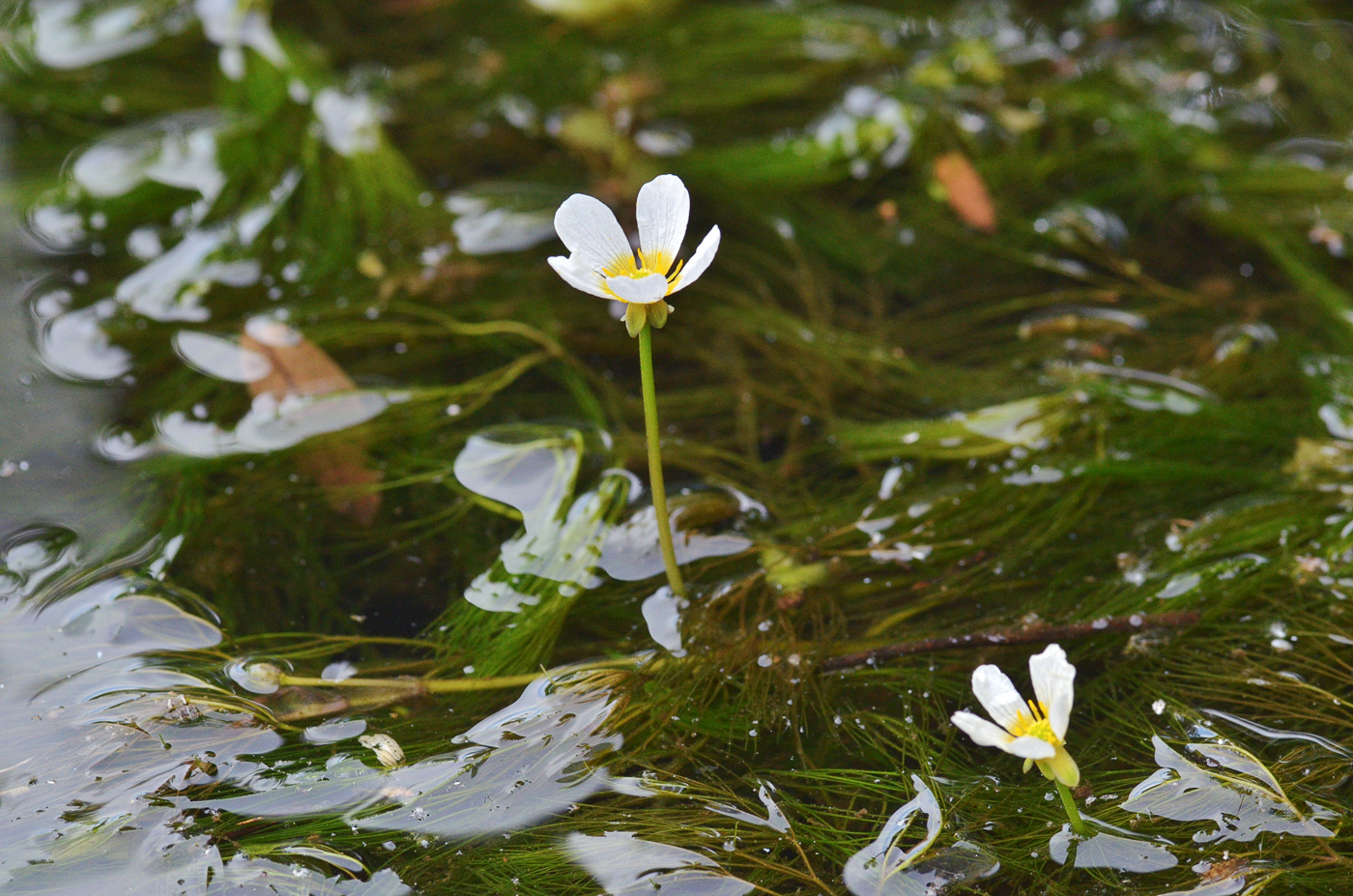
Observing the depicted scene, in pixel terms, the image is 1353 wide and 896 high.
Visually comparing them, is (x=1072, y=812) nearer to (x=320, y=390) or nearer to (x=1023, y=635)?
(x=1023, y=635)

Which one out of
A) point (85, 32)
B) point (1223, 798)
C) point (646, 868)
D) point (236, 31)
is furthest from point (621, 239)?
point (85, 32)

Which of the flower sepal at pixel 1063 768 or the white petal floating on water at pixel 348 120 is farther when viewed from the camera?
the white petal floating on water at pixel 348 120

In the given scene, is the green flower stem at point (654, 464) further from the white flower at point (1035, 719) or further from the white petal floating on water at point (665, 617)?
the white flower at point (1035, 719)

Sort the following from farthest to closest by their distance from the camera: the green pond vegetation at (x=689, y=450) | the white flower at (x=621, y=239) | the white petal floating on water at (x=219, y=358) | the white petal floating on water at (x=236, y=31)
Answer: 1. the white petal floating on water at (x=236, y=31)
2. the white petal floating on water at (x=219, y=358)
3. the green pond vegetation at (x=689, y=450)
4. the white flower at (x=621, y=239)

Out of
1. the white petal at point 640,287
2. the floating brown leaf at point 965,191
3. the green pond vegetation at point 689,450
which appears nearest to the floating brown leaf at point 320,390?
the green pond vegetation at point 689,450

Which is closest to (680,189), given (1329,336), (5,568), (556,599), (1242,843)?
(556,599)

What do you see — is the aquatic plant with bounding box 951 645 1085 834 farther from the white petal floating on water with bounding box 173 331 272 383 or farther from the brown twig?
the white petal floating on water with bounding box 173 331 272 383
